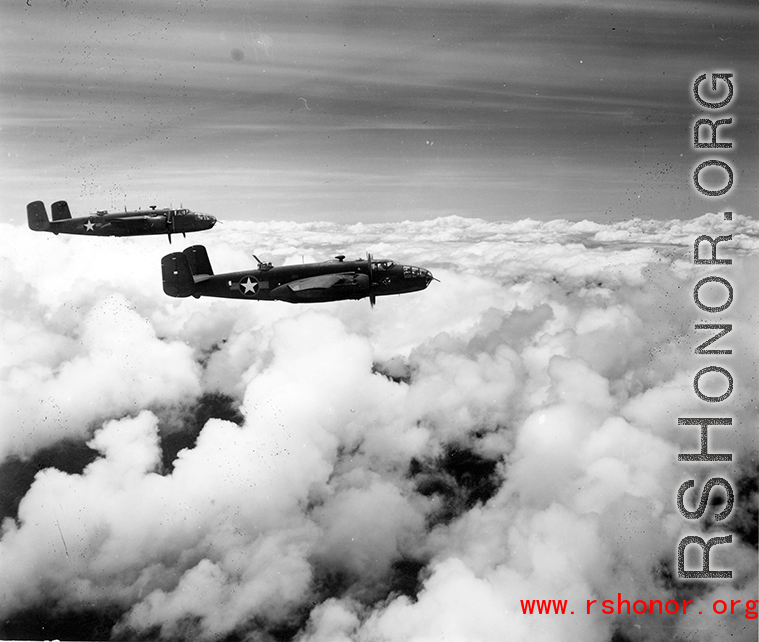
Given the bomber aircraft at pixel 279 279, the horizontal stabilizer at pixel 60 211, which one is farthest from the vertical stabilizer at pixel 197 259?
the horizontal stabilizer at pixel 60 211

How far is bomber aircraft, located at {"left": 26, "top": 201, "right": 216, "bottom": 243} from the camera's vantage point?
1350 centimetres

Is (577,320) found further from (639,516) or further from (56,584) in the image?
(56,584)

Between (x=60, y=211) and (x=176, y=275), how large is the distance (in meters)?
5.67

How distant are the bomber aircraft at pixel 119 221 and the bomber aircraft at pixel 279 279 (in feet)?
7.63

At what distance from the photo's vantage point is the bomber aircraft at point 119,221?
44.3 feet

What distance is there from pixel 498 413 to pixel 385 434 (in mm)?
26543

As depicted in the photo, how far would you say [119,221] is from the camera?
13.6 m

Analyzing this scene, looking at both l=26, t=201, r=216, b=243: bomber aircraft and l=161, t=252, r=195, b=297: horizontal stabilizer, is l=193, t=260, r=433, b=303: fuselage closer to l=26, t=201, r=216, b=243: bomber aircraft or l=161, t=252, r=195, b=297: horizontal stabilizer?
l=161, t=252, r=195, b=297: horizontal stabilizer

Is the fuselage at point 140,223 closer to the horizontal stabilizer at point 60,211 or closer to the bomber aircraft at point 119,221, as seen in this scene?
the bomber aircraft at point 119,221

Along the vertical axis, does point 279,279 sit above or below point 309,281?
above

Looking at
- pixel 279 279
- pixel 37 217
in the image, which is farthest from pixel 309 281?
pixel 37 217

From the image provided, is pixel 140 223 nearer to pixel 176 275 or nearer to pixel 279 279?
pixel 176 275

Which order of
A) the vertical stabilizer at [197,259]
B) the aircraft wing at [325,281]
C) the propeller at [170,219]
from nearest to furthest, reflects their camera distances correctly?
1. the aircraft wing at [325,281]
2. the vertical stabilizer at [197,259]
3. the propeller at [170,219]

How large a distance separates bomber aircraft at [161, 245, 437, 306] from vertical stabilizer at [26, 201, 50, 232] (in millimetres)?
5505
